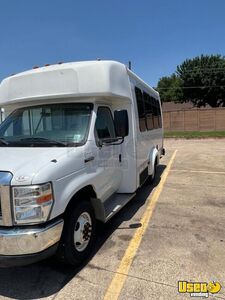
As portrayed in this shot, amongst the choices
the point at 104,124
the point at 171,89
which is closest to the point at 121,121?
the point at 104,124

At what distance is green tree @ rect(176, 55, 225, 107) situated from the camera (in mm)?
45531

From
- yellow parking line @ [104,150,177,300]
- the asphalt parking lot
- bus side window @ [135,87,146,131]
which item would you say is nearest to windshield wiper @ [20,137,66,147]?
the asphalt parking lot

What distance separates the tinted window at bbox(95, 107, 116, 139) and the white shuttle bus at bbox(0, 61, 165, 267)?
0.06 ft

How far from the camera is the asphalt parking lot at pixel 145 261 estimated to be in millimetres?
3156

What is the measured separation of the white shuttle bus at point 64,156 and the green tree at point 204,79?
4415 centimetres

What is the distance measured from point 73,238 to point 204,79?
4709cm

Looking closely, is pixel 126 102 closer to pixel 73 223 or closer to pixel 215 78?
pixel 73 223

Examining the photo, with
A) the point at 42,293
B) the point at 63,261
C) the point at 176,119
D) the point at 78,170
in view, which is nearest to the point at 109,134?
the point at 78,170

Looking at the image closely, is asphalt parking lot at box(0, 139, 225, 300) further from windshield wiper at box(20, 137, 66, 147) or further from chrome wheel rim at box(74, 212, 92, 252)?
windshield wiper at box(20, 137, 66, 147)

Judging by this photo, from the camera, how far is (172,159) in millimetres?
12758

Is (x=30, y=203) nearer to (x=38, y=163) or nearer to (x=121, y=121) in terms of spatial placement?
(x=38, y=163)

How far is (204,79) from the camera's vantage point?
45812mm

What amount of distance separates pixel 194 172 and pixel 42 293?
738 cm

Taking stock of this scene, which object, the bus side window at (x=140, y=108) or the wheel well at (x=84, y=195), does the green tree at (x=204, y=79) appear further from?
the wheel well at (x=84, y=195)
